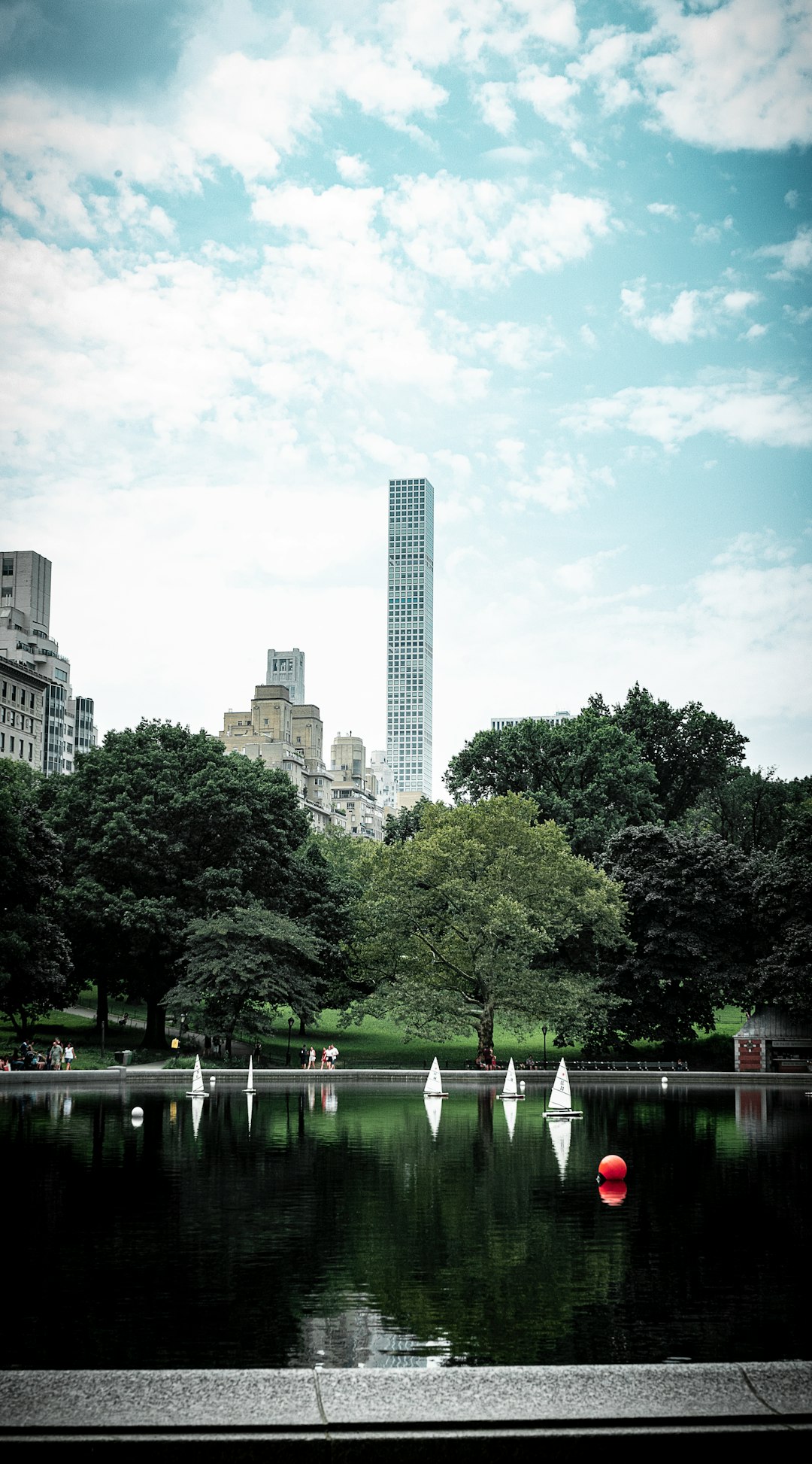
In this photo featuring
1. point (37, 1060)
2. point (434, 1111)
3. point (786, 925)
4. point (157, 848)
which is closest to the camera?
point (434, 1111)

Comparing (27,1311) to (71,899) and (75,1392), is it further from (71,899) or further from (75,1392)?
(71,899)

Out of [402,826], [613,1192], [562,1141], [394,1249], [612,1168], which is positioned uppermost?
[402,826]

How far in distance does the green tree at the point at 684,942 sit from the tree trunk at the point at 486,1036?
27.4 ft

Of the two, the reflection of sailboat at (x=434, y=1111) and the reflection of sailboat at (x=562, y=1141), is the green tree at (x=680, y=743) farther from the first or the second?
the reflection of sailboat at (x=562, y=1141)

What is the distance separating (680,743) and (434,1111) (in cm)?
6231

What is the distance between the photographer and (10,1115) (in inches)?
1603

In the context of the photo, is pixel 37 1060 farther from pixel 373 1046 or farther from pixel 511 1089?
pixel 373 1046

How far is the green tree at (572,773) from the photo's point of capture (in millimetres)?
91000

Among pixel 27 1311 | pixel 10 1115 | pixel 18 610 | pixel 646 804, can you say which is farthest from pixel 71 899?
pixel 18 610

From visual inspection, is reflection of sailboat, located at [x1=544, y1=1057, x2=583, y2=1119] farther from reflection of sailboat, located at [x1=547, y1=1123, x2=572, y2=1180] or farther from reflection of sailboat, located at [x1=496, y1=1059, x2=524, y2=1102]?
reflection of sailboat, located at [x1=496, y1=1059, x2=524, y2=1102]

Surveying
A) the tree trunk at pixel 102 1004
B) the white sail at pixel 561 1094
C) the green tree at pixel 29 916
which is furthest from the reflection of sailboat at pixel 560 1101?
the tree trunk at pixel 102 1004

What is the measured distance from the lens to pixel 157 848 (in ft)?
233

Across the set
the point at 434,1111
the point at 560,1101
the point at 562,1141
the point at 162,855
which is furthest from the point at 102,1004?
the point at 562,1141

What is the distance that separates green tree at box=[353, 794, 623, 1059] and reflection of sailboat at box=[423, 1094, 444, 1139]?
42.2ft
